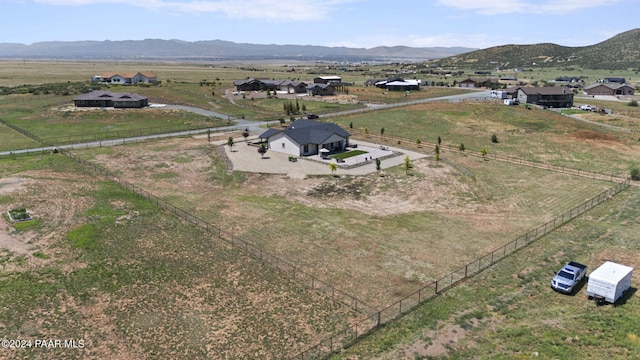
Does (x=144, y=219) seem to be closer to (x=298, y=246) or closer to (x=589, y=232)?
(x=298, y=246)

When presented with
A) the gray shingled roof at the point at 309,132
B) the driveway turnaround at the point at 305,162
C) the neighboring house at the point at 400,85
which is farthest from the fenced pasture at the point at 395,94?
the driveway turnaround at the point at 305,162

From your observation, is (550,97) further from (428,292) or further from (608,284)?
(428,292)

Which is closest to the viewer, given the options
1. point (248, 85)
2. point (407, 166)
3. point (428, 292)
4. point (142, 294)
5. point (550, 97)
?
point (142, 294)

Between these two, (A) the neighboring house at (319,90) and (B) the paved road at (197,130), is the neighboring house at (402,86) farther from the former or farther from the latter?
(B) the paved road at (197,130)

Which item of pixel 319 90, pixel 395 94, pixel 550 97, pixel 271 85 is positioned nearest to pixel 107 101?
pixel 271 85

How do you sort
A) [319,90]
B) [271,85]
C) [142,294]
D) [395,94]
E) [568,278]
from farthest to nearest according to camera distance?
[271,85] < [395,94] < [319,90] < [568,278] < [142,294]

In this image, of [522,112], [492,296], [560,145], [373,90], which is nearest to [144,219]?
[492,296]
